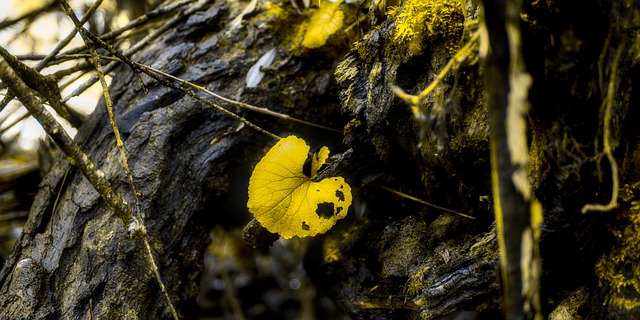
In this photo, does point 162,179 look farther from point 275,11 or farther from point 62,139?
point 275,11

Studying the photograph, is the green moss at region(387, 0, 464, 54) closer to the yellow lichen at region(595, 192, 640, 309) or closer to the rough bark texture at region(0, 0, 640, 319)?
the rough bark texture at region(0, 0, 640, 319)

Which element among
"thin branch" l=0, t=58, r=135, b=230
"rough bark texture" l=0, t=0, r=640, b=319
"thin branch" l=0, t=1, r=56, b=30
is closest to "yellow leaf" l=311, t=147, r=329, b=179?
"rough bark texture" l=0, t=0, r=640, b=319

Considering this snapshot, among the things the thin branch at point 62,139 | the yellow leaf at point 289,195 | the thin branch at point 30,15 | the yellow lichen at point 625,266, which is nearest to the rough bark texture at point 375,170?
the yellow lichen at point 625,266

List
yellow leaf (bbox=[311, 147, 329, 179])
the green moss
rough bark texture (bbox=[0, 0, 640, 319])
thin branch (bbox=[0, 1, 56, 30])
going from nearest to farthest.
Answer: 1. rough bark texture (bbox=[0, 0, 640, 319])
2. the green moss
3. yellow leaf (bbox=[311, 147, 329, 179])
4. thin branch (bbox=[0, 1, 56, 30])

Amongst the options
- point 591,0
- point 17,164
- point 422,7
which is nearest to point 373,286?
point 422,7

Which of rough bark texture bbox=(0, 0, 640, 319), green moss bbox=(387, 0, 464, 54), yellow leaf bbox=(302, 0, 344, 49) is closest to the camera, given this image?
rough bark texture bbox=(0, 0, 640, 319)

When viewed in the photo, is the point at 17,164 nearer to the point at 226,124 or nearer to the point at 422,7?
the point at 226,124
